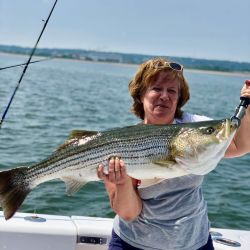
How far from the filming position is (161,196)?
121 inches

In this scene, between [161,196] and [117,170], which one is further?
[161,196]

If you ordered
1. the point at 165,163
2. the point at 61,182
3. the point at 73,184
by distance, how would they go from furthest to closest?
the point at 61,182
the point at 73,184
the point at 165,163

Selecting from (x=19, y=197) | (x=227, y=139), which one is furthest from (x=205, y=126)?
(x=19, y=197)

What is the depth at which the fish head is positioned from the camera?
9.63 ft

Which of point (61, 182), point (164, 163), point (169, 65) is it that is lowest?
point (61, 182)

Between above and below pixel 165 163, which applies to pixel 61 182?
below

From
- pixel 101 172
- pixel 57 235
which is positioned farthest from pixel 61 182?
pixel 101 172

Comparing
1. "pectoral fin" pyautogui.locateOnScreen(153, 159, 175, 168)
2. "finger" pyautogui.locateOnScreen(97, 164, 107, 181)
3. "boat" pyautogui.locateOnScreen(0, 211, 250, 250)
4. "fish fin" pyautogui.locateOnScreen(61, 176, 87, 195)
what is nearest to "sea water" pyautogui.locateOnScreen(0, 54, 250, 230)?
"boat" pyautogui.locateOnScreen(0, 211, 250, 250)

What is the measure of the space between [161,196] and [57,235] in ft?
4.61

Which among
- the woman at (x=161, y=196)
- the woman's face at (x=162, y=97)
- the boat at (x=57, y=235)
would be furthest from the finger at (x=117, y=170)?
the boat at (x=57, y=235)

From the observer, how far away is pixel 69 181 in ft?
10.5

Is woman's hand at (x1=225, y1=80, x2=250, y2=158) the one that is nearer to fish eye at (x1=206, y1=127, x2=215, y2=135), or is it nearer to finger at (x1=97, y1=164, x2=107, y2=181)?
fish eye at (x1=206, y1=127, x2=215, y2=135)

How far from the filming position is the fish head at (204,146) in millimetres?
2936

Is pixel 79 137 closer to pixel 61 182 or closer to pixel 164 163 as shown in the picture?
pixel 164 163
